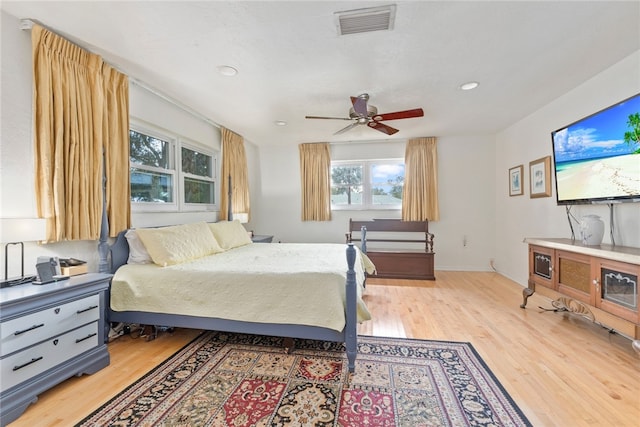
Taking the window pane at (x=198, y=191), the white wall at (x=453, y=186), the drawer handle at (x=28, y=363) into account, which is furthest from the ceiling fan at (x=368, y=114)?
the drawer handle at (x=28, y=363)

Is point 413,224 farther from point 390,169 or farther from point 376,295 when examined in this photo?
point 376,295

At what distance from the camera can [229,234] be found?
11.9 ft

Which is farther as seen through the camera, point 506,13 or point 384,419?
point 506,13

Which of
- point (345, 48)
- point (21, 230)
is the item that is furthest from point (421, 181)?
point (21, 230)

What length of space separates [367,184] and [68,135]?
4477 mm

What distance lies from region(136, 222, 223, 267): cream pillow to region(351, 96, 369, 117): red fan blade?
2.26 meters

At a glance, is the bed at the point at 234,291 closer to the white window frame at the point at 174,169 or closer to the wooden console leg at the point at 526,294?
the white window frame at the point at 174,169

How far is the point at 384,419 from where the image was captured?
4.90 ft

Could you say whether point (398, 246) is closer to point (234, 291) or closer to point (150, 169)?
point (234, 291)

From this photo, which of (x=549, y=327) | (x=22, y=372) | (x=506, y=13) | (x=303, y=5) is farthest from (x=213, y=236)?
(x=549, y=327)

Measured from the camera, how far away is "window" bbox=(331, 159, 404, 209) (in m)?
5.34

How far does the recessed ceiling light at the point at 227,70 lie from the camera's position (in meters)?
2.51

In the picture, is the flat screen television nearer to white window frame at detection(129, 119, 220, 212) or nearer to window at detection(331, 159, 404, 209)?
window at detection(331, 159, 404, 209)

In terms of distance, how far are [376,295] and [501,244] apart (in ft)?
9.20
